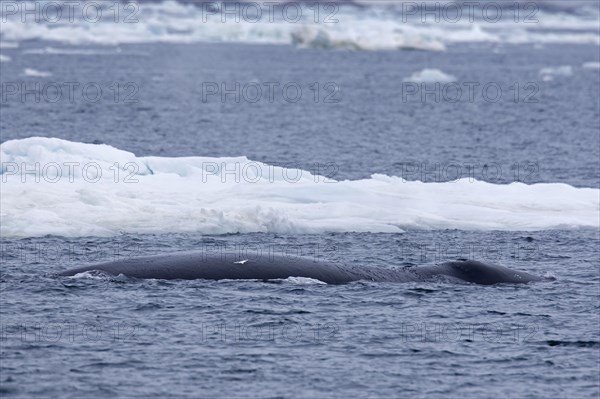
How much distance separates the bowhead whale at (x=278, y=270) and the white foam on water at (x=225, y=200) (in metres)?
4.43

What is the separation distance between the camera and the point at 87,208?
2906cm

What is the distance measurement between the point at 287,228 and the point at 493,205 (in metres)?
6.04

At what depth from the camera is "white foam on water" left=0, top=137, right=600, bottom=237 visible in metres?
28.6

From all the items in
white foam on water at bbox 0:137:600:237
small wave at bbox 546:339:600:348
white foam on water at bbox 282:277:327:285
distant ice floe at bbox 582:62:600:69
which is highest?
distant ice floe at bbox 582:62:600:69

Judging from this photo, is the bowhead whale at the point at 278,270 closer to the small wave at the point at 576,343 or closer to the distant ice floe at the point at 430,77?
the small wave at the point at 576,343

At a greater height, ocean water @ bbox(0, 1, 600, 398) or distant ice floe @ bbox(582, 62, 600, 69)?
distant ice floe @ bbox(582, 62, 600, 69)

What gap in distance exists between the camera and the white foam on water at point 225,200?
28.6 m

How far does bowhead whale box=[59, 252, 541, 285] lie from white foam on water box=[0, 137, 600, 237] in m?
4.43

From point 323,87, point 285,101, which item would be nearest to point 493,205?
point 285,101

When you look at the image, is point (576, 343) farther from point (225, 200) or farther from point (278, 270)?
point (225, 200)

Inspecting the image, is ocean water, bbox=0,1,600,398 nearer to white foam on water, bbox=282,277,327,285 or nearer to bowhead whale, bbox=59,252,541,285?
white foam on water, bbox=282,277,327,285

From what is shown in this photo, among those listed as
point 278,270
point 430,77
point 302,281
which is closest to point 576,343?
point 302,281

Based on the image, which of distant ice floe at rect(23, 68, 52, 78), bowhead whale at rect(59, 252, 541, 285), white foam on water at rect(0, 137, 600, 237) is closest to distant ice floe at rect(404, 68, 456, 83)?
distant ice floe at rect(23, 68, 52, 78)

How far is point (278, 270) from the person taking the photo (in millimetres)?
23703
